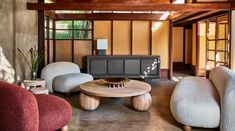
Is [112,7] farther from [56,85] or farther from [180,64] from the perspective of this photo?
[180,64]

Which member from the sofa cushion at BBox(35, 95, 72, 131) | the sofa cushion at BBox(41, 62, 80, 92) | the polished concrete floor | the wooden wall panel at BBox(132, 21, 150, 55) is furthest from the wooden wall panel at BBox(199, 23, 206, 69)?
the sofa cushion at BBox(35, 95, 72, 131)

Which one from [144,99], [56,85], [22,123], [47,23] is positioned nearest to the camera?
[22,123]

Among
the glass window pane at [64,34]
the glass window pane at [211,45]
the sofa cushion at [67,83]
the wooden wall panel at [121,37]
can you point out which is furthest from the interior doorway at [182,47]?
the sofa cushion at [67,83]

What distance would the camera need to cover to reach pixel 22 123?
90.4 inches

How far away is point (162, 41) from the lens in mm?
8422

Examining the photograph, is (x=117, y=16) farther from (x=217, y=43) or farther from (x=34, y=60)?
(x=34, y=60)

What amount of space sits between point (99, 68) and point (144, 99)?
342cm

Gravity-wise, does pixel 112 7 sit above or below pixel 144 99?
above

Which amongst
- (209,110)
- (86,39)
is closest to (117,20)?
(86,39)

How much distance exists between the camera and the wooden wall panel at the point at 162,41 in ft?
27.5

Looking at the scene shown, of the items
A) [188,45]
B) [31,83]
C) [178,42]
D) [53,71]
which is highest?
[178,42]

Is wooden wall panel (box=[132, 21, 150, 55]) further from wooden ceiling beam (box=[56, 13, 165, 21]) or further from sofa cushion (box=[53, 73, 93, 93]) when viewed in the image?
sofa cushion (box=[53, 73, 93, 93])

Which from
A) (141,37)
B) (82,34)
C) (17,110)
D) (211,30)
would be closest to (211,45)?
(211,30)

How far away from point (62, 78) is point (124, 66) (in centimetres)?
246
